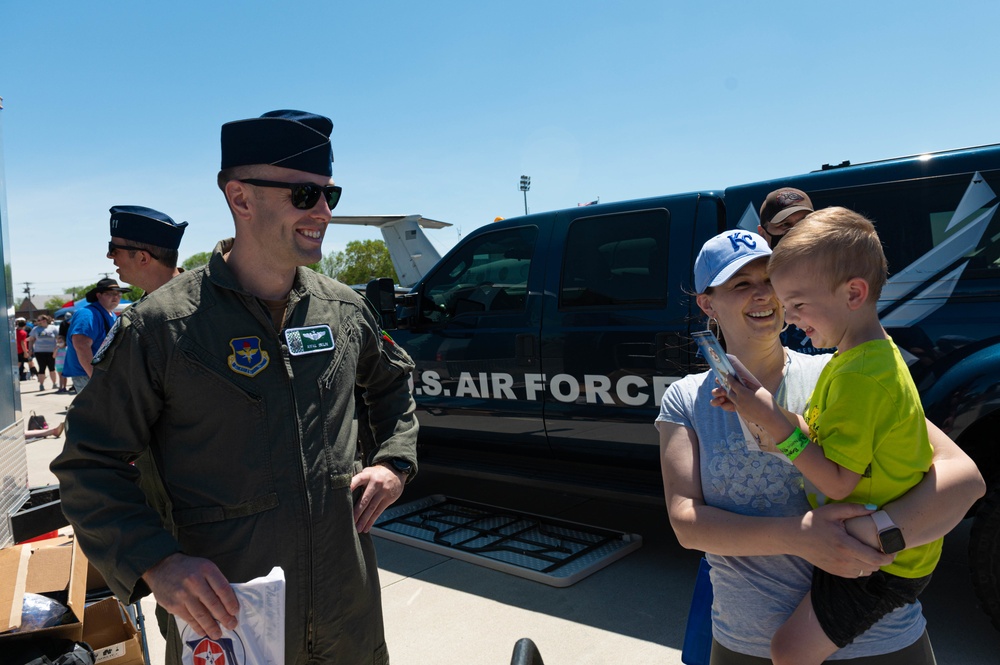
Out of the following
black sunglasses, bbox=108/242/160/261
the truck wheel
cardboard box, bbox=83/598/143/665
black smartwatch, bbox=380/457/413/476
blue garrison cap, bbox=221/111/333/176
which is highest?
blue garrison cap, bbox=221/111/333/176

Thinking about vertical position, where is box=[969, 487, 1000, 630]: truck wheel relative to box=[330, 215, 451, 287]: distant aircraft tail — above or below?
below

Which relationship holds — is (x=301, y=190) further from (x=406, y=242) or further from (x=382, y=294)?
(x=406, y=242)

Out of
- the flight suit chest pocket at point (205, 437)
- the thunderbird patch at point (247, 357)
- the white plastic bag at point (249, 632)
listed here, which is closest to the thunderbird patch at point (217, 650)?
the white plastic bag at point (249, 632)

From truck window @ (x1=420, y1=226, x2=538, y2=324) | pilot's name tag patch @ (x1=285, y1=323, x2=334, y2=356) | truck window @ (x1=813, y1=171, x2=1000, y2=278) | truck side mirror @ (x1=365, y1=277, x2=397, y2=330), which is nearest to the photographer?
pilot's name tag patch @ (x1=285, y1=323, x2=334, y2=356)

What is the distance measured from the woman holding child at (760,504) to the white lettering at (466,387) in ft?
10.5

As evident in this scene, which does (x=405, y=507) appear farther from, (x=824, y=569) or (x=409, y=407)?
(x=824, y=569)

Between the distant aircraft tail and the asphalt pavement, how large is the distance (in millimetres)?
17416

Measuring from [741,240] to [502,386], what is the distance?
3.17m

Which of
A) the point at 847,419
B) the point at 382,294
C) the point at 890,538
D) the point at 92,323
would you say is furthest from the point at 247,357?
the point at 92,323

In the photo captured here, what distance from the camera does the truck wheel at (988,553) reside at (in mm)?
A: 2891

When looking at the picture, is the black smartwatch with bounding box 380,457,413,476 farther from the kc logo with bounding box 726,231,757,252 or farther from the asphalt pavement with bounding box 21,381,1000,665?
the asphalt pavement with bounding box 21,381,1000,665

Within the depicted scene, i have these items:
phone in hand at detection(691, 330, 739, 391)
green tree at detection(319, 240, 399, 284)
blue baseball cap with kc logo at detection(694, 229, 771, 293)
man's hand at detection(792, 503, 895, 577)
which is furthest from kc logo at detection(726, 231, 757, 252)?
green tree at detection(319, 240, 399, 284)

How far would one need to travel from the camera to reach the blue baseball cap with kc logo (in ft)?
A: 4.95

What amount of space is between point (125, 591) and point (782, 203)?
3.04 metres
